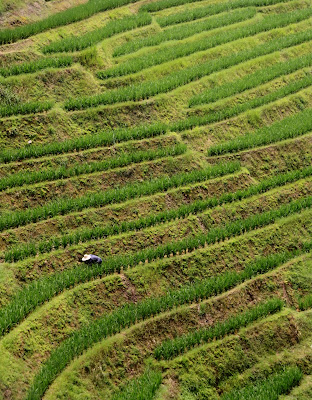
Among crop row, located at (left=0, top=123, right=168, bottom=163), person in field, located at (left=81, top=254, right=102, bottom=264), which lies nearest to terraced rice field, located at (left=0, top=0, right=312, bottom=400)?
crop row, located at (left=0, top=123, right=168, bottom=163)

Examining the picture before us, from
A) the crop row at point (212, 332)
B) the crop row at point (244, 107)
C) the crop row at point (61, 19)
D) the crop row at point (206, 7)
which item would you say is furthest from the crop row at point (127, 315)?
the crop row at point (206, 7)

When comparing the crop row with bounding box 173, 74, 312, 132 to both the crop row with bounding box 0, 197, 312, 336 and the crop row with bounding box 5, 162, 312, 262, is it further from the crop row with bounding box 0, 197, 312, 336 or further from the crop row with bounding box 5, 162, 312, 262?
the crop row with bounding box 0, 197, 312, 336

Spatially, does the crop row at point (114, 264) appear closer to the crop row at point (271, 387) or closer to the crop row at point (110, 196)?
the crop row at point (110, 196)

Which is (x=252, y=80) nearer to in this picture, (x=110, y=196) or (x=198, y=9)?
(x=198, y=9)

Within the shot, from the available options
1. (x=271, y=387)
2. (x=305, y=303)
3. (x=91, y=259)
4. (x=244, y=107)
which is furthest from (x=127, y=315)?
(x=244, y=107)

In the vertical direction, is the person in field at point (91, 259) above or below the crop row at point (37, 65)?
below

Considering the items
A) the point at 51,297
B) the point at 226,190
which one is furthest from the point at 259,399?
the point at 226,190
